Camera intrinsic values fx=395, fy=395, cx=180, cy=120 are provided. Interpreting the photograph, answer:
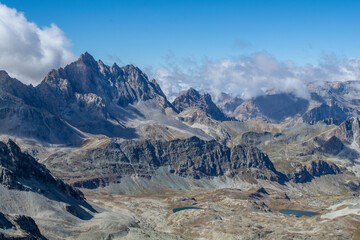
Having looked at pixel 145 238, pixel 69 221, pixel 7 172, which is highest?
pixel 7 172

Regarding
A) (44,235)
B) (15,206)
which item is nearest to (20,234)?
(44,235)

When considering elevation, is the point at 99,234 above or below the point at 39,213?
below

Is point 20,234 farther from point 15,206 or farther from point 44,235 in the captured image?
point 15,206

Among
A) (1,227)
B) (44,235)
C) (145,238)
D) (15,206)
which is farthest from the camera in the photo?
(145,238)

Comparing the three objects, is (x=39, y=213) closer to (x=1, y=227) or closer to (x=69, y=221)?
(x=69, y=221)

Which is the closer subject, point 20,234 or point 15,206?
point 20,234

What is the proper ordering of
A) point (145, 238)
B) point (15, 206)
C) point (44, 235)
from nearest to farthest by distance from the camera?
1. point (44, 235)
2. point (15, 206)
3. point (145, 238)
